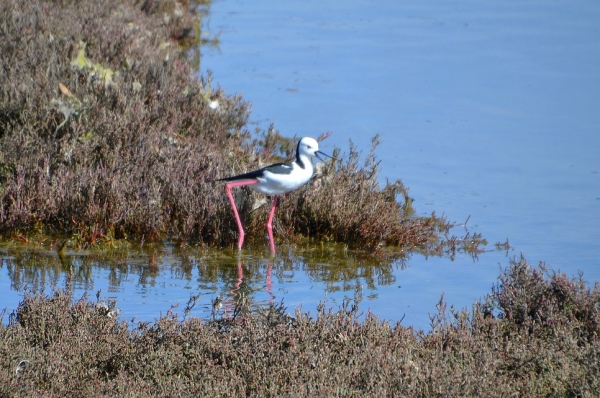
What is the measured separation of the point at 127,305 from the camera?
6035 mm

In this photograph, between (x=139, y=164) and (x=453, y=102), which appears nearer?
(x=139, y=164)

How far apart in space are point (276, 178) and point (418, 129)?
13.9ft

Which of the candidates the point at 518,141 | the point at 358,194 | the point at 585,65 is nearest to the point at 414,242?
the point at 358,194

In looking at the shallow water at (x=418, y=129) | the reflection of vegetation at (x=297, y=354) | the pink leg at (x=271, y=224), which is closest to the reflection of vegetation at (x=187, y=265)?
the shallow water at (x=418, y=129)

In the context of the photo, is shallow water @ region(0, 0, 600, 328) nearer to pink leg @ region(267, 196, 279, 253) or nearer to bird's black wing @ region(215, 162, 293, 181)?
pink leg @ region(267, 196, 279, 253)

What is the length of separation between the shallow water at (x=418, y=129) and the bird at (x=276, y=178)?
0.38m

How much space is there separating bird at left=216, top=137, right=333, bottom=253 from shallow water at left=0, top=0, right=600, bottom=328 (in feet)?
1.26

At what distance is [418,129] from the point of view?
1115cm

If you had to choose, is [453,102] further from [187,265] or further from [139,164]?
[187,265]

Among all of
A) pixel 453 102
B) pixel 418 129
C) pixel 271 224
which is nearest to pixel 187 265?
pixel 271 224

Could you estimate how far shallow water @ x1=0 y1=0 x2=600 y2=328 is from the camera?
6621 millimetres

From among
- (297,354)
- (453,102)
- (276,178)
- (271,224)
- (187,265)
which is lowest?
(297,354)

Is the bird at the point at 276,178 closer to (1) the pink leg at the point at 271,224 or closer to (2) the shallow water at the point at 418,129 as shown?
(1) the pink leg at the point at 271,224

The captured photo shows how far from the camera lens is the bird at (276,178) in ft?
23.9
